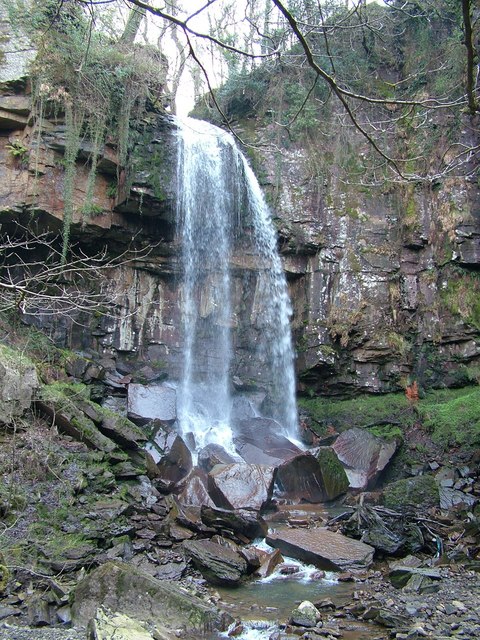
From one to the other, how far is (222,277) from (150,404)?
448 cm

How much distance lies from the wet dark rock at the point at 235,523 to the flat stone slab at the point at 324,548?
0.20 m

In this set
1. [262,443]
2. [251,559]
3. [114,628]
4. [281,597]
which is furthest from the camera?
[262,443]

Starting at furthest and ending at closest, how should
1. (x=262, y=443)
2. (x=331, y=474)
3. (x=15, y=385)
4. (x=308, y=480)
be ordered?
(x=262, y=443) → (x=331, y=474) → (x=308, y=480) → (x=15, y=385)

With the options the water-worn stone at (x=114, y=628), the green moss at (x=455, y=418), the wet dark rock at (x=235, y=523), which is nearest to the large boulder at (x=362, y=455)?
the green moss at (x=455, y=418)

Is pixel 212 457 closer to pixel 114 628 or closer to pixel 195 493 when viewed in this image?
pixel 195 493

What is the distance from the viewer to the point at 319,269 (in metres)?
13.7

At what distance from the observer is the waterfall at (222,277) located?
521 inches

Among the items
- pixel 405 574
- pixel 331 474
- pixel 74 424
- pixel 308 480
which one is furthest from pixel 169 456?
pixel 405 574

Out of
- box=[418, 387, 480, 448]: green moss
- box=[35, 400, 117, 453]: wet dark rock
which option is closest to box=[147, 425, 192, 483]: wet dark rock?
box=[35, 400, 117, 453]: wet dark rock

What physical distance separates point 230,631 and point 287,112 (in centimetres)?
1372

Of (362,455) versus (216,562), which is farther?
(362,455)

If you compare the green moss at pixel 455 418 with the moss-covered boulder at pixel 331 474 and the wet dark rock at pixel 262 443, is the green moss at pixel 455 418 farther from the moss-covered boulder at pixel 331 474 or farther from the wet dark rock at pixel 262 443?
the wet dark rock at pixel 262 443

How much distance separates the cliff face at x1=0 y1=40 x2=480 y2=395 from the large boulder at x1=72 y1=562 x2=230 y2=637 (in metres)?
7.72

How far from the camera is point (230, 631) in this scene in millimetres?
4492
